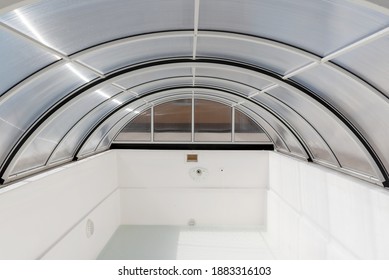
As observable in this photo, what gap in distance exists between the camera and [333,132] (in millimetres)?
5637

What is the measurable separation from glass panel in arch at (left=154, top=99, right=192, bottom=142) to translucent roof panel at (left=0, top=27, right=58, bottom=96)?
22.8 ft

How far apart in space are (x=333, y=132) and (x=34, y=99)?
182 inches

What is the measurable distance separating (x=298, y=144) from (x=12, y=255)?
237 inches

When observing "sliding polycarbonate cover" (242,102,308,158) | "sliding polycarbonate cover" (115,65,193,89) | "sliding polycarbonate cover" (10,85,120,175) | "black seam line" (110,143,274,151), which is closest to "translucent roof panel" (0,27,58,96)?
"sliding polycarbonate cover" (10,85,120,175)

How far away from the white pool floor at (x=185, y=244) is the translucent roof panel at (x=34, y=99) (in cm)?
424

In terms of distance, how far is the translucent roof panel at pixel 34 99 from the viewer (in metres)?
4.16

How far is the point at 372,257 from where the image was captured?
4293 mm

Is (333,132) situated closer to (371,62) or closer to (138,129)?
(371,62)

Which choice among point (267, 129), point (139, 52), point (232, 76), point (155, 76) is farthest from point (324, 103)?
point (267, 129)

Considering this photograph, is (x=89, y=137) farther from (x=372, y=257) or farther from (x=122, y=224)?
(x=372, y=257)

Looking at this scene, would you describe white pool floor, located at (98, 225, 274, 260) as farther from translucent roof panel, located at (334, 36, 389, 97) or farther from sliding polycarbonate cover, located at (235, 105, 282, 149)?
translucent roof panel, located at (334, 36, 389, 97)

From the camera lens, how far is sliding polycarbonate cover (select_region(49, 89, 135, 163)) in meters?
7.01

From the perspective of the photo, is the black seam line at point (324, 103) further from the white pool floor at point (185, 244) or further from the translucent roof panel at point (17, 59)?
the white pool floor at point (185, 244)
